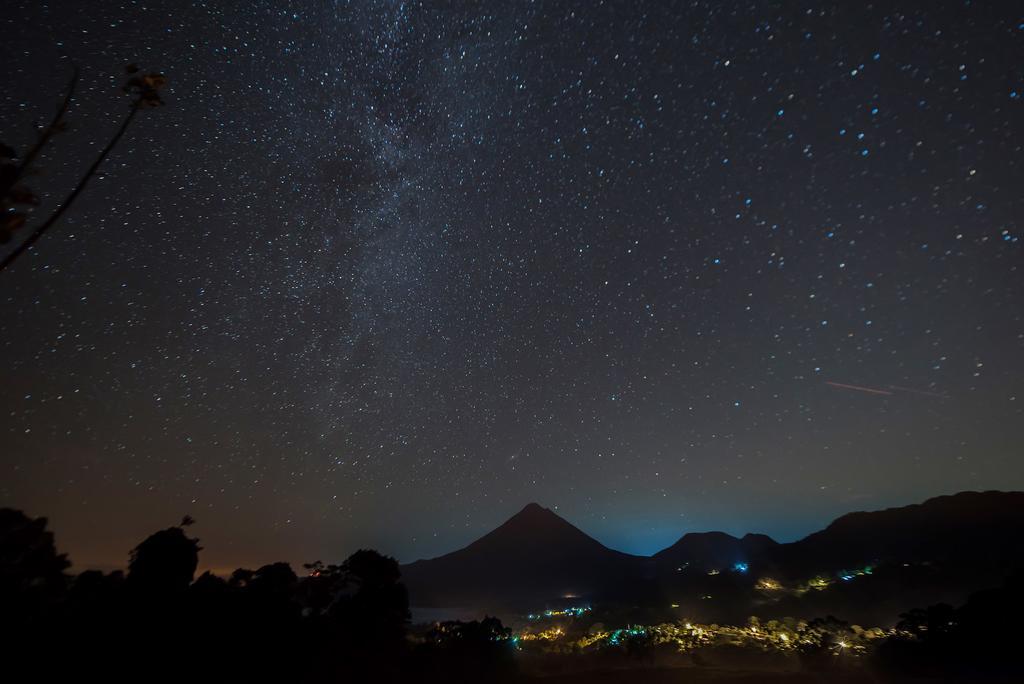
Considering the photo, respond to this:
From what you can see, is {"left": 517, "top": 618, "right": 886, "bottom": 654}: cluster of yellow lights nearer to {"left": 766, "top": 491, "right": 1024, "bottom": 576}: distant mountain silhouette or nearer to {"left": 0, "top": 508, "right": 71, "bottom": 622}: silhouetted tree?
{"left": 0, "top": 508, "right": 71, "bottom": 622}: silhouetted tree

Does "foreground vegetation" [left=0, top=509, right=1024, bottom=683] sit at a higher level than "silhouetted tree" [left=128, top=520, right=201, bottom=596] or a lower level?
lower

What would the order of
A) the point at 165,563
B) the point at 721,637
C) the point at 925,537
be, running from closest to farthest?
the point at 165,563, the point at 721,637, the point at 925,537

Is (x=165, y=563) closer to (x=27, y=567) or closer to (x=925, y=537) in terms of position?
(x=27, y=567)

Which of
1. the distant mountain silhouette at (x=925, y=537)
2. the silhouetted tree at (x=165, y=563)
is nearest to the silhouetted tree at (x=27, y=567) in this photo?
the silhouetted tree at (x=165, y=563)

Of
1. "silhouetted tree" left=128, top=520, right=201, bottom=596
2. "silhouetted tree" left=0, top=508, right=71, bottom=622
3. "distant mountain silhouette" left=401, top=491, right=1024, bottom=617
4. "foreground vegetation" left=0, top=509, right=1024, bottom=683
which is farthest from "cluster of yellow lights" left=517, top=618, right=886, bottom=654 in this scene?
"silhouetted tree" left=0, top=508, right=71, bottom=622

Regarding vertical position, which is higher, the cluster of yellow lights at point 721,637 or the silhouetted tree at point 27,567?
the silhouetted tree at point 27,567

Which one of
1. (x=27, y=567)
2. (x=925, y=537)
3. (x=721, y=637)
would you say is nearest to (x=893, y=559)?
(x=925, y=537)

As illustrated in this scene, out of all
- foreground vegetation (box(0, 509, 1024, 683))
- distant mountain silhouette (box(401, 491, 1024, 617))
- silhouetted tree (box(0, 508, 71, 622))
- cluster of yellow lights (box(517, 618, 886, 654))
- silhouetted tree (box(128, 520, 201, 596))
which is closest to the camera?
silhouetted tree (box(0, 508, 71, 622))

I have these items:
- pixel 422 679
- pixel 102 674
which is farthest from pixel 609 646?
pixel 102 674

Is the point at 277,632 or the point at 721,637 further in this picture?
the point at 721,637

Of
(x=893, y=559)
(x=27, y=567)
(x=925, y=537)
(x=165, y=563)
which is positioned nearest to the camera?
(x=27, y=567)

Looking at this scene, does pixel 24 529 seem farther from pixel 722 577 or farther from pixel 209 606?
pixel 722 577

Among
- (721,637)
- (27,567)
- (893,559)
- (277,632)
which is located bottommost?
(721,637)

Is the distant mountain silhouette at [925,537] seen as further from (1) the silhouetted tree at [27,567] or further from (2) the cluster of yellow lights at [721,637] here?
(1) the silhouetted tree at [27,567]
